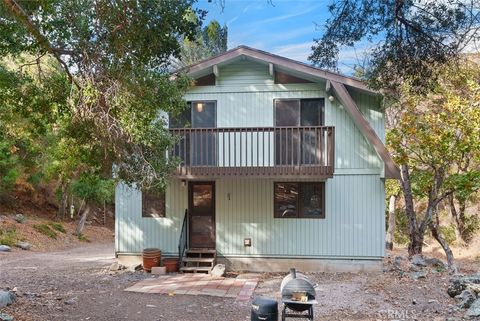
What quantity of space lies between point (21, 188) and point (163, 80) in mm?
16906

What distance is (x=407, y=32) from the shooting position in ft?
18.1

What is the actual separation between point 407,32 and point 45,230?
17641 mm

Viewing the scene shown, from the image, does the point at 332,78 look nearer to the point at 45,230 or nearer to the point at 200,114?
the point at 200,114

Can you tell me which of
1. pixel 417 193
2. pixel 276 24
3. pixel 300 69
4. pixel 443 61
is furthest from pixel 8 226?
pixel 443 61

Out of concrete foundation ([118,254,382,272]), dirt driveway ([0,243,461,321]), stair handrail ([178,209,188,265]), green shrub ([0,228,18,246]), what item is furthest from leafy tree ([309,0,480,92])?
green shrub ([0,228,18,246])

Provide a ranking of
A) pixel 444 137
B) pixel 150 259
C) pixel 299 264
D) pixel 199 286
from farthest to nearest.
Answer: pixel 299 264 → pixel 444 137 → pixel 150 259 → pixel 199 286

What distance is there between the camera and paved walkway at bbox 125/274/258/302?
29.0 feet

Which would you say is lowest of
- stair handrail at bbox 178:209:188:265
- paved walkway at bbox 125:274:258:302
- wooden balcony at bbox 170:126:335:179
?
paved walkway at bbox 125:274:258:302

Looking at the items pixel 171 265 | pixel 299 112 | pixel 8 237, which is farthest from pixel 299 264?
pixel 8 237

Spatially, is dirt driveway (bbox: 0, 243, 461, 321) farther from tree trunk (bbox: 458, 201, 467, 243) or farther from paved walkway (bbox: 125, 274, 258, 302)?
tree trunk (bbox: 458, 201, 467, 243)

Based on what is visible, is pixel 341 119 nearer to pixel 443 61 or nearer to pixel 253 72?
pixel 253 72

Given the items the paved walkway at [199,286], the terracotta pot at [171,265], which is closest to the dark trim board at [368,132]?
the paved walkway at [199,286]

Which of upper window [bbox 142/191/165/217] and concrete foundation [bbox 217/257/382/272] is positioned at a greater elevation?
upper window [bbox 142/191/165/217]

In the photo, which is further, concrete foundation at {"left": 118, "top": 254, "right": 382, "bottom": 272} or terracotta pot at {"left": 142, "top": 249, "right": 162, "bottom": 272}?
concrete foundation at {"left": 118, "top": 254, "right": 382, "bottom": 272}
